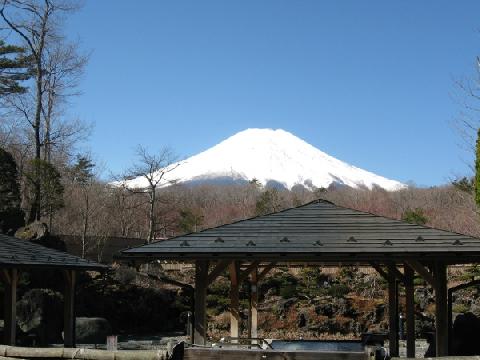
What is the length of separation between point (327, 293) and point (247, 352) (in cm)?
2353

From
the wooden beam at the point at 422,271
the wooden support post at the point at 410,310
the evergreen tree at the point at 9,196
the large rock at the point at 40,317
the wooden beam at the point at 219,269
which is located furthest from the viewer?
the evergreen tree at the point at 9,196

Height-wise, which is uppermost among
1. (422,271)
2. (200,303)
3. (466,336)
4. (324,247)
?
(324,247)

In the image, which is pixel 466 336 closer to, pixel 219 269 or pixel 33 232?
pixel 219 269

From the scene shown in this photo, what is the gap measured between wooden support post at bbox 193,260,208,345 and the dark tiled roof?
3514 mm

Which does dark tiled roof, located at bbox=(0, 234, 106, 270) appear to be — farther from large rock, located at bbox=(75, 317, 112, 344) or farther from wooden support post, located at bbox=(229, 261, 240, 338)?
large rock, located at bbox=(75, 317, 112, 344)

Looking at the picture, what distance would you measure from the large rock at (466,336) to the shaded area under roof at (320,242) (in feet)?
14.1

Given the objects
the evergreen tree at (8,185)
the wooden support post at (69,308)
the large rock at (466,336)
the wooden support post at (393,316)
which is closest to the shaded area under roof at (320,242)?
the wooden support post at (393,316)

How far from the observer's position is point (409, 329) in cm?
1425

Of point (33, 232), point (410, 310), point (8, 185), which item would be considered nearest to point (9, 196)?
point (8, 185)

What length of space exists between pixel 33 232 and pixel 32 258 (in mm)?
12647

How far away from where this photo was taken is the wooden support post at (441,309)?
1220cm

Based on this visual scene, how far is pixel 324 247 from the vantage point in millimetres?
12227

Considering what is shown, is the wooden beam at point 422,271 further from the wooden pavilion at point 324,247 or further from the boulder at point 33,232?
the boulder at point 33,232

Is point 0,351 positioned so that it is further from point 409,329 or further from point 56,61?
point 56,61
